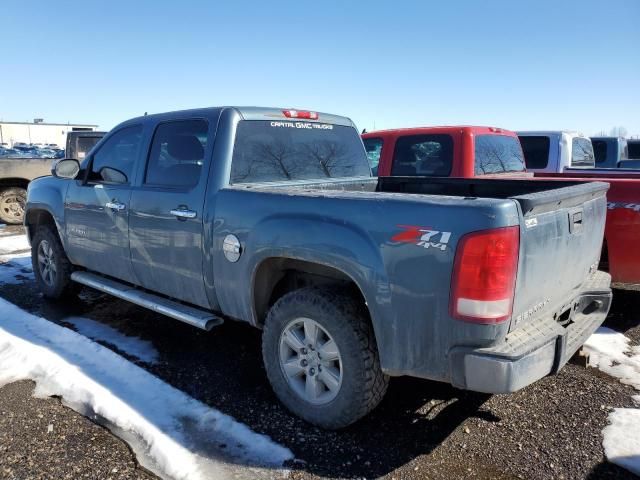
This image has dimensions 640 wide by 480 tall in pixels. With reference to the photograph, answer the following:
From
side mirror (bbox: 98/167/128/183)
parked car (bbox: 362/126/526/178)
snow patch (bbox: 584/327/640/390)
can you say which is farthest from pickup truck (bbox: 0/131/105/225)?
snow patch (bbox: 584/327/640/390)

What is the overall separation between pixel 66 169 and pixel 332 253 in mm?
3392

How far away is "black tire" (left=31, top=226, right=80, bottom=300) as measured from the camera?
5.38 m

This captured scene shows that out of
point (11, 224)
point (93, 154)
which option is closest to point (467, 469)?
point (93, 154)

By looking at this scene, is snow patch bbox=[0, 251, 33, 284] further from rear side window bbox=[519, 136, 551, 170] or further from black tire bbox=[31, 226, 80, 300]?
rear side window bbox=[519, 136, 551, 170]

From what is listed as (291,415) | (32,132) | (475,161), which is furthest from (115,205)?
(32,132)

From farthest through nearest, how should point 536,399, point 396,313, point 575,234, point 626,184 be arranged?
1. point 626,184
2. point 536,399
3. point 575,234
4. point 396,313

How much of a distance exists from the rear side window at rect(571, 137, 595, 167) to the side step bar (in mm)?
7083

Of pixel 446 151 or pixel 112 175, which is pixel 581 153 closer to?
pixel 446 151

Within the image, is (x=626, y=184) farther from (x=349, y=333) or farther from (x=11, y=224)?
(x=11, y=224)

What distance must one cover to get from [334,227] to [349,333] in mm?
604

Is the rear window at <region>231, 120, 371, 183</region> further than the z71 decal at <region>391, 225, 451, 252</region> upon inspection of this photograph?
Yes

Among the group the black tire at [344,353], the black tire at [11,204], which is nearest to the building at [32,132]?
the black tire at [11,204]

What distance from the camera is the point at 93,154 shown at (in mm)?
4855

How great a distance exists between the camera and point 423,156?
6203 millimetres
